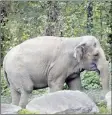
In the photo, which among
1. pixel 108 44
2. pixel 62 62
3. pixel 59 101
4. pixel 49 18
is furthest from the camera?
pixel 49 18

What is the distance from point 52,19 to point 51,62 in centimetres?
489

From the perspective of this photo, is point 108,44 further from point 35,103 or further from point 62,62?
point 35,103

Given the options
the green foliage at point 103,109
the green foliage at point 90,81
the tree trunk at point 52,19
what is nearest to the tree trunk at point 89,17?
the tree trunk at point 52,19

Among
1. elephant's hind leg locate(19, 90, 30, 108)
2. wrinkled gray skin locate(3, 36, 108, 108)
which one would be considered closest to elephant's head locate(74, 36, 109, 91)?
wrinkled gray skin locate(3, 36, 108, 108)

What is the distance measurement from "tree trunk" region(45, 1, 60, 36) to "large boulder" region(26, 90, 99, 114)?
219 inches

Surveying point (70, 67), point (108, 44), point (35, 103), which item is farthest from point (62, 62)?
point (108, 44)

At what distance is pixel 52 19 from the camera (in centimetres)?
977

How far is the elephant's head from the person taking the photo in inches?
192

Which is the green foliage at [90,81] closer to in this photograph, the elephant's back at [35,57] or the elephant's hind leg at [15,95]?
the elephant's hind leg at [15,95]

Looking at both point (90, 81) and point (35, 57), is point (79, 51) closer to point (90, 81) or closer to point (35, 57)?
point (35, 57)

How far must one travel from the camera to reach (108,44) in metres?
9.14

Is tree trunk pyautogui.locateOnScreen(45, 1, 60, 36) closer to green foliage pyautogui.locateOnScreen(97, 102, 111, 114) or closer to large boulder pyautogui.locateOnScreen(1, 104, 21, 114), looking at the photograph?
green foliage pyautogui.locateOnScreen(97, 102, 111, 114)

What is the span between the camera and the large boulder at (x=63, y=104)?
4.08 m

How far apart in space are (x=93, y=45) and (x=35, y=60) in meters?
0.67
